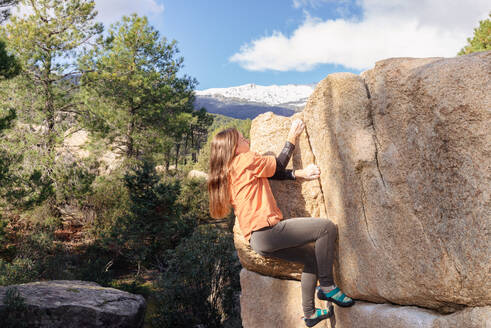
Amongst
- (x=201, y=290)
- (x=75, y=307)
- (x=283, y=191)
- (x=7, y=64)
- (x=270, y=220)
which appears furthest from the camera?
(x=201, y=290)

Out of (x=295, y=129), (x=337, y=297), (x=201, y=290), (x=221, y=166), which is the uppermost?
(x=295, y=129)

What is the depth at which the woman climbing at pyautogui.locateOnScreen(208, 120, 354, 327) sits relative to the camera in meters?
2.95

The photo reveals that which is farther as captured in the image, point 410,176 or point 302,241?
point 302,241

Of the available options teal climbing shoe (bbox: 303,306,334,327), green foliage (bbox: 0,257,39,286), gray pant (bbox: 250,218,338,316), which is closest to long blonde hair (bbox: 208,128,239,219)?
gray pant (bbox: 250,218,338,316)

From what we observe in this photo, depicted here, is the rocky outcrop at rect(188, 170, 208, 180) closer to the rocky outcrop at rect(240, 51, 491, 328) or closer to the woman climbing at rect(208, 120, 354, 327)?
the woman climbing at rect(208, 120, 354, 327)

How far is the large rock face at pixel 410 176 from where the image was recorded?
84.3 inches

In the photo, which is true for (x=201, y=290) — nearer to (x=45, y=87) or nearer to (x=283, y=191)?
(x=283, y=191)

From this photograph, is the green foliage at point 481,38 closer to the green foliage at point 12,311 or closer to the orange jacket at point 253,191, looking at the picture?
the orange jacket at point 253,191

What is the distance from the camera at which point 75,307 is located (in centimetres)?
574

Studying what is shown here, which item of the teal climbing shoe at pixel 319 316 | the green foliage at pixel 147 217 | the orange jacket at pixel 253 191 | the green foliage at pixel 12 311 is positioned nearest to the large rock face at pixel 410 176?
the teal climbing shoe at pixel 319 316

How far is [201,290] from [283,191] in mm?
4246

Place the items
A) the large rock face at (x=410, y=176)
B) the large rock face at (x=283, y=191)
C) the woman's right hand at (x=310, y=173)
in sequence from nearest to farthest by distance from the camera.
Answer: the large rock face at (x=410, y=176)
the woman's right hand at (x=310, y=173)
the large rock face at (x=283, y=191)

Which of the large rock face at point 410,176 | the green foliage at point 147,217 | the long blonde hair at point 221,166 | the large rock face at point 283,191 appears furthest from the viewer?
the green foliage at point 147,217

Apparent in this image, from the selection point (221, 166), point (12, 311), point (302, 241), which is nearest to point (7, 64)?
point (12, 311)
